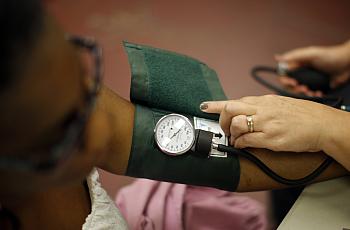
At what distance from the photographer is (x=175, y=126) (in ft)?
3.15

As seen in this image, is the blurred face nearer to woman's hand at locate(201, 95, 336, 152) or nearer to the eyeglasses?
the eyeglasses

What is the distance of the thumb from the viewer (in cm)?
99

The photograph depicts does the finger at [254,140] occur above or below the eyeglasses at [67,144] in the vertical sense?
below

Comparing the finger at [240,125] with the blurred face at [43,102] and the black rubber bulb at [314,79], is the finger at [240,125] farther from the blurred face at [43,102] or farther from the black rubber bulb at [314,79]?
the black rubber bulb at [314,79]


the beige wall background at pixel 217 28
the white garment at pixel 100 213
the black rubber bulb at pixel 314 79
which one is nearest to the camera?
the white garment at pixel 100 213

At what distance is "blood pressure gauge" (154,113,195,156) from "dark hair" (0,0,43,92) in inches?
18.2

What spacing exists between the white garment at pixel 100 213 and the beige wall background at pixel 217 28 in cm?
115

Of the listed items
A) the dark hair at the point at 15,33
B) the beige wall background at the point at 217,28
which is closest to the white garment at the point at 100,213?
the dark hair at the point at 15,33

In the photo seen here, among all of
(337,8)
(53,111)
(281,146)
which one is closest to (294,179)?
(281,146)

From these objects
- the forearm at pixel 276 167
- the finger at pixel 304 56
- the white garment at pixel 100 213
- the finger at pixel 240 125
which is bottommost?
the white garment at pixel 100 213

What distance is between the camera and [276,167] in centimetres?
98

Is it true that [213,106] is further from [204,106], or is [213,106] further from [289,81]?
[289,81]

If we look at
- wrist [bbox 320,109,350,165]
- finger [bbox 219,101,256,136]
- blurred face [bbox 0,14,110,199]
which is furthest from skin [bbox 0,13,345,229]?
wrist [bbox 320,109,350,165]

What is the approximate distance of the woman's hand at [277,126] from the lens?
37.1 inches
